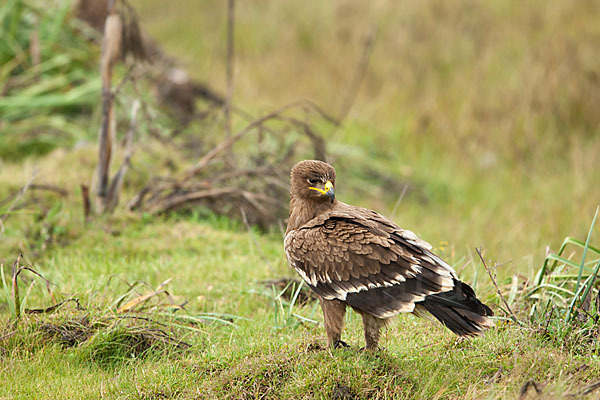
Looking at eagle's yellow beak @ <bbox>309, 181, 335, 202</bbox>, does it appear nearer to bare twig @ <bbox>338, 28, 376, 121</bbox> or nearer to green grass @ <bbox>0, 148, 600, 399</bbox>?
green grass @ <bbox>0, 148, 600, 399</bbox>

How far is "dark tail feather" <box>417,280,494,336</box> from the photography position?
3.36 meters

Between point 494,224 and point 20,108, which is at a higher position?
point 20,108

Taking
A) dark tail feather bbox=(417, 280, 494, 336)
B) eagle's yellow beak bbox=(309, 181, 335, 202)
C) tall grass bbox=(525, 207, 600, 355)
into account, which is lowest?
tall grass bbox=(525, 207, 600, 355)

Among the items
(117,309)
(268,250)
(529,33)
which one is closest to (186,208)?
(268,250)

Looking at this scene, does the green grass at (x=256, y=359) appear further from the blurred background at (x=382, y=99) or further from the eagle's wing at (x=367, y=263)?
the blurred background at (x=382, y=99)

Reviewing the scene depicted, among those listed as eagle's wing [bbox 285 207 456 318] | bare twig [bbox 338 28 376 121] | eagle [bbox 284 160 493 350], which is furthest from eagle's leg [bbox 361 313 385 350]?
bare twig [bbox 338 28 376 121]

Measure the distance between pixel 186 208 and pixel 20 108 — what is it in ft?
8.94

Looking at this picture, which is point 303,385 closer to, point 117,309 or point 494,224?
point 117,309

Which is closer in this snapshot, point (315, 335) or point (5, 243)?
point (315, 335)

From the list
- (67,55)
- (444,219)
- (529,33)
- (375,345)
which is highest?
(529,33)

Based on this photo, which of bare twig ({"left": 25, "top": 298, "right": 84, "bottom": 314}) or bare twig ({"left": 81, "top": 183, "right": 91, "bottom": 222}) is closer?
bare twig ({"left": 25, "top": 298, "right": 84, "bottom": 314})

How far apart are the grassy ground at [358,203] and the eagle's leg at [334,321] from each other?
0.31 feet

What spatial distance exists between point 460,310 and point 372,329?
20.5 inches

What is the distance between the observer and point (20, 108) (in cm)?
798
